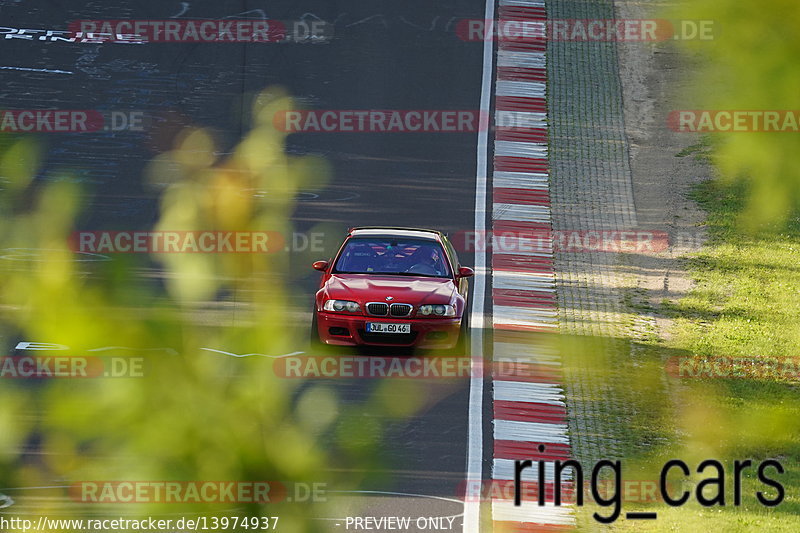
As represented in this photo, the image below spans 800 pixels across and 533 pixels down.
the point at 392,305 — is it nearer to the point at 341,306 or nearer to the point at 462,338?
the point at 341,306

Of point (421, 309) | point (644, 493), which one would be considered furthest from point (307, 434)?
point (421, 309)

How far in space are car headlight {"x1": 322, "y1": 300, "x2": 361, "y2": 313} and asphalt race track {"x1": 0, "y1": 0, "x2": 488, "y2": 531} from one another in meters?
3.39

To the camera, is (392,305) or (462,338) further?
(462,338)

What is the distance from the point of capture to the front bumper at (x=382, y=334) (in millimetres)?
14078

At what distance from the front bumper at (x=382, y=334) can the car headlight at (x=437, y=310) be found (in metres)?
0.06

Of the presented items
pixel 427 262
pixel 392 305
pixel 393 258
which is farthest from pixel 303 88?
pixel 392 305

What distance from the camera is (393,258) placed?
49.9 feet

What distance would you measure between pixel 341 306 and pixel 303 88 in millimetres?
12443

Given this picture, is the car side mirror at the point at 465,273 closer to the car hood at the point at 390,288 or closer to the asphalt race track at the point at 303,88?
the car hood at the point at 390,288

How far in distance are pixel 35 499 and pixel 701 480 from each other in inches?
381

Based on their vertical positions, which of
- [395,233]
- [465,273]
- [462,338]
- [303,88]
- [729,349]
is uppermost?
[303,88]

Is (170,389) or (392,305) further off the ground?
(170,389)

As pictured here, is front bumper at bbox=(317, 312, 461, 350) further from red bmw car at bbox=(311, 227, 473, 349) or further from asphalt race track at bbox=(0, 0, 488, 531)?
asphalt race track at bbox=(0, 0, 488, 531)

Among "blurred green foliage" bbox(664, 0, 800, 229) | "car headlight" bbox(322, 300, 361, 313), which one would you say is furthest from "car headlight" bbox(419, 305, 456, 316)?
"blurred green foliage" bbox(664, 0, 800, 229)
